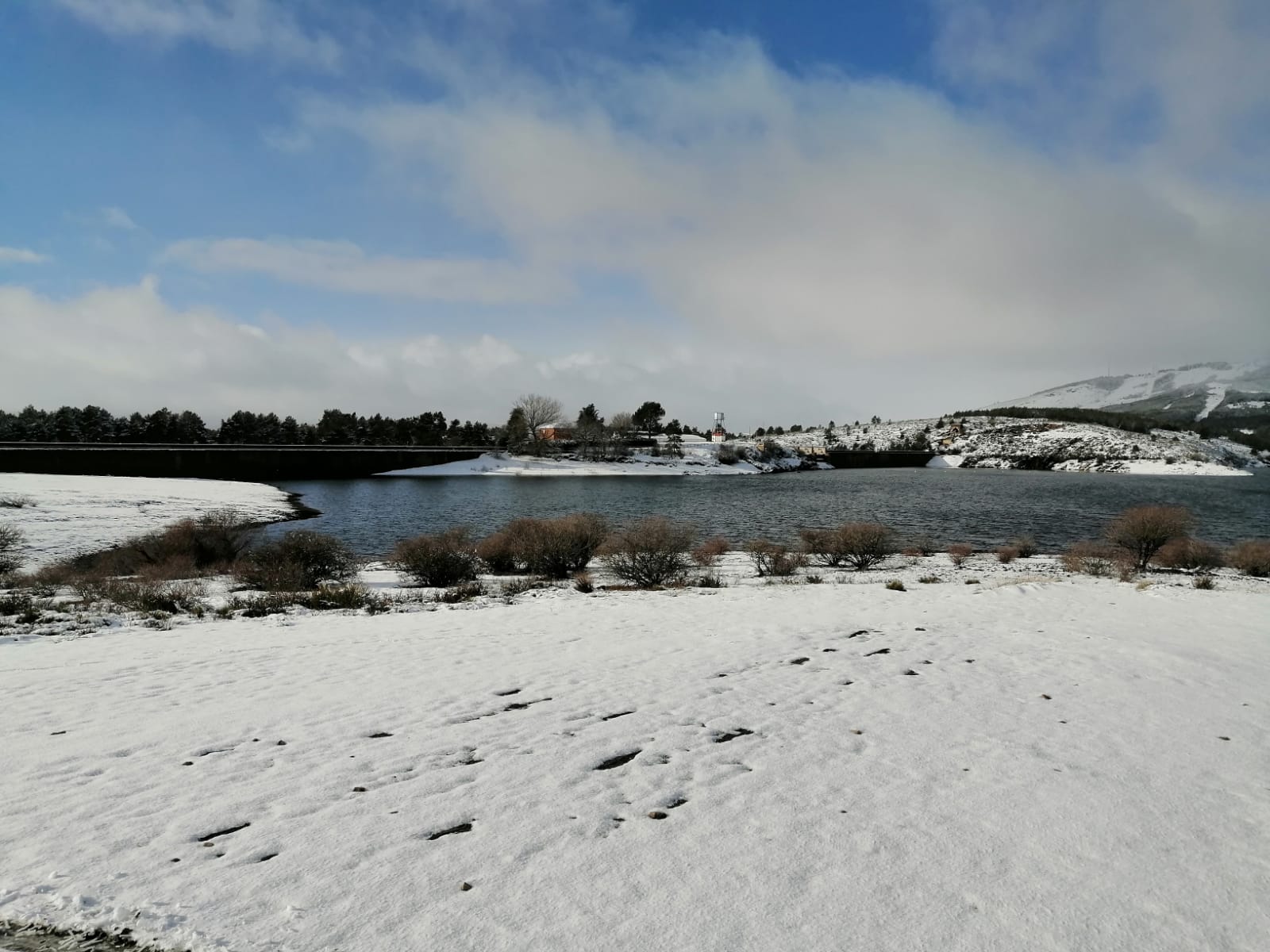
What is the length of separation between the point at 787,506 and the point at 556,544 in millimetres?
32816

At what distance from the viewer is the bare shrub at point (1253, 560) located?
22.7 meters

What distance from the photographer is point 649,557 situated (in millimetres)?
21141

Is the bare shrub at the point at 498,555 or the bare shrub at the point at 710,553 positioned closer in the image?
the bare shrub at the point at 498,555

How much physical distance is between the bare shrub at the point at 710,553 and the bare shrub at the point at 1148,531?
1591 cm

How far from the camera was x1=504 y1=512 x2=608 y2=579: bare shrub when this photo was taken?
22422mm

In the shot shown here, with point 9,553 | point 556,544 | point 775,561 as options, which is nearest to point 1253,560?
point 775,561

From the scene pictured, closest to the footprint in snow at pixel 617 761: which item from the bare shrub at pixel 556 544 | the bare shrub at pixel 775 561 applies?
the bare shrub at pixel 556 544

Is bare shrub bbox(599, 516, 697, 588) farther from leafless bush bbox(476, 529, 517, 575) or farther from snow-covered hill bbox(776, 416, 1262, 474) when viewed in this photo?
snow-covered hill bbox(776, 416, 1262, 474)

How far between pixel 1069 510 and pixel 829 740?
5383 centimetres

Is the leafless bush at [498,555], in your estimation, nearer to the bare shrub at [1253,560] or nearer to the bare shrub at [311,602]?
the bare shrub at [311,602]

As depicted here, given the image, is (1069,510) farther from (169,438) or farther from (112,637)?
(169,438)

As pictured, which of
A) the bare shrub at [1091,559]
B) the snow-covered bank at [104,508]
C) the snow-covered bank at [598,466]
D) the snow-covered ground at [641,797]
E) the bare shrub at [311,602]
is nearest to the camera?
the snow-covered ground at [641,797]

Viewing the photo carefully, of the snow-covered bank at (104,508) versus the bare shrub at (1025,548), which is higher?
the snow-covered bank at (104,508)

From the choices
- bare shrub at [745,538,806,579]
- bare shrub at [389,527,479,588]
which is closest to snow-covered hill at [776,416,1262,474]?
bare shrub at [745,538,806,579]
